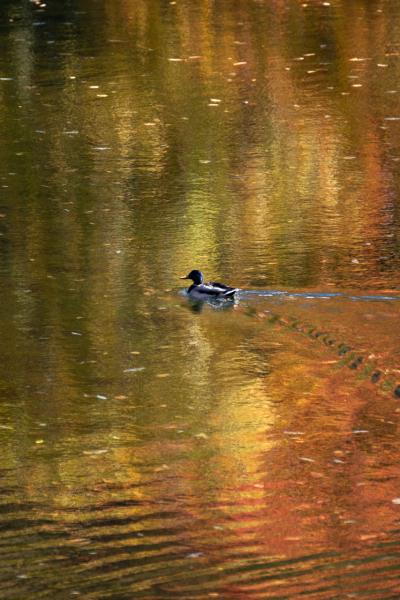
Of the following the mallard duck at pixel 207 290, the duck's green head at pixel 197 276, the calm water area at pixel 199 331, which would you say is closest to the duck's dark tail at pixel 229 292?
the mallard duck at pixel 207 290

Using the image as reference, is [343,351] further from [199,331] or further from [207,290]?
[207,290]

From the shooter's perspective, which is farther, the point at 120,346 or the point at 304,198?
the point at 304,198

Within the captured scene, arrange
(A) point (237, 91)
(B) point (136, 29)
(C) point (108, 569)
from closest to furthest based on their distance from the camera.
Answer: (C) point (108, 569) → (A) point (237, 91) → (B) point (136, 29)

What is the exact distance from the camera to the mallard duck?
1252 cm

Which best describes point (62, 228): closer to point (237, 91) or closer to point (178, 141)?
point (178, 141)

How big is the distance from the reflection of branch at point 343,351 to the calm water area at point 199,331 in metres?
0.02

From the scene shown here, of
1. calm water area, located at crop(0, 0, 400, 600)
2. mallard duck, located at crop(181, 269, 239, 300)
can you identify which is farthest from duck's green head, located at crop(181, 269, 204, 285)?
calm water area, located at crop(0, 0, 400, 600)

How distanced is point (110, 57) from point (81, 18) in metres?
4.06

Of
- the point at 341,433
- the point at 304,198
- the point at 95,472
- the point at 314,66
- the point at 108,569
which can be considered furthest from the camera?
the point at 314,66

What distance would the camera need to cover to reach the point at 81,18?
28188 millimetres

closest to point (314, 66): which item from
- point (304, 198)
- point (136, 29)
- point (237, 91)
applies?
point (237, 91)

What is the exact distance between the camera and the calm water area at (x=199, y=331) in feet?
26.6

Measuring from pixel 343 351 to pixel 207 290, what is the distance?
1591 millimetres

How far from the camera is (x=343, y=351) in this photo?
37.3 feet
